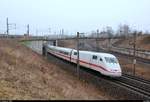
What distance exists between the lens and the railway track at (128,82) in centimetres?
2792

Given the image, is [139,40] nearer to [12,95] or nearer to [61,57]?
[61,57]

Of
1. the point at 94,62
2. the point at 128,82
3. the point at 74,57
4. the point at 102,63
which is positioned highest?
the point at 102,63

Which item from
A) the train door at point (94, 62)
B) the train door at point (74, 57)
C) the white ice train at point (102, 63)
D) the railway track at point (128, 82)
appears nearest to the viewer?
the railway track at point (128, 82)

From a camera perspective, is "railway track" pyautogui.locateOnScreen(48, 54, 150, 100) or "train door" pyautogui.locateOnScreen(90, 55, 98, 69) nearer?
"railway track" pyautogui.locateOnScreen(48, 54, 150, 100)

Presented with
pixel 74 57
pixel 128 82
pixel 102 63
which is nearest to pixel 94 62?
pixel 102 63

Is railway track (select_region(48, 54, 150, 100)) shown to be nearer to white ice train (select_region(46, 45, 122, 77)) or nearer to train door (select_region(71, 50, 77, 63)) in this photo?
white ice train (select_region(46, 45, 122, 77))

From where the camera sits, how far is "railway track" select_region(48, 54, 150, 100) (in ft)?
91.6

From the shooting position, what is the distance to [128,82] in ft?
115

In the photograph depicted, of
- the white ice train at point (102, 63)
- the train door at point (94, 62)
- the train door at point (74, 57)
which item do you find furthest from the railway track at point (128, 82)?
the train door at point (74, 57)

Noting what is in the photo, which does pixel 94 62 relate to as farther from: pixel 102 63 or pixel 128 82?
pixel 128 82

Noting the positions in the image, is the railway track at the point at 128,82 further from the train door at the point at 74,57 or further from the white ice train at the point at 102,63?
the train door at the point at 74,57

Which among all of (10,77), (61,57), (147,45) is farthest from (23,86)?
(147,45)

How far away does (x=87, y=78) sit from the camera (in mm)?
39875

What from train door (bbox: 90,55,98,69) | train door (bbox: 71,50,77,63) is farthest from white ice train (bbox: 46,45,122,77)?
train door (bbox: 71,50,77,63)
